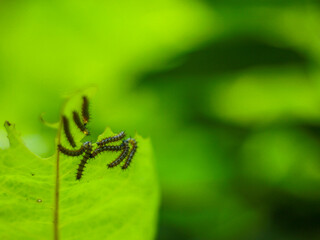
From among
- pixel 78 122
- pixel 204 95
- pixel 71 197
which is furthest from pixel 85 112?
pixel 204 95

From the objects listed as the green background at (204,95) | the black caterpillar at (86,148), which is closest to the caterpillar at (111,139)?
the black caterpillar at (86,148)

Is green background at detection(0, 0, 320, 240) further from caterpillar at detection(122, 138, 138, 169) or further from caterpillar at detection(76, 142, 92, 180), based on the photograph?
caterpillar at detection(76, 142, 92, 180)

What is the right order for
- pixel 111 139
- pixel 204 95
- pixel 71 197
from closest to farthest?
pixel 71 197 → pixel 111 139 → pixel 204 95

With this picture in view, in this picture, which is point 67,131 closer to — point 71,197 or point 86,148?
point 86,148

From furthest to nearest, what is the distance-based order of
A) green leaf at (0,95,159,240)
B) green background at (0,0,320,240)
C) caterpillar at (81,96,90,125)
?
green background at (0,0,320,240), caterpillar at (81,96,90,125), green leaf at (0,95,159,240)

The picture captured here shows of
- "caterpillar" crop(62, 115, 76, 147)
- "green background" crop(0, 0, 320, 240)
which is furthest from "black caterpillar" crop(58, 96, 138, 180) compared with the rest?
"green background" crop(0, 0, 320, 240)

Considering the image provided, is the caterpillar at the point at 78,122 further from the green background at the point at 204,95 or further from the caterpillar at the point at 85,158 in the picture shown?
the green background at the point at 204,95

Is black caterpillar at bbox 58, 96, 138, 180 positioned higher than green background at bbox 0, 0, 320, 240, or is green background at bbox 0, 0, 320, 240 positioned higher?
green background at bbox 0, 0, 320, 240
